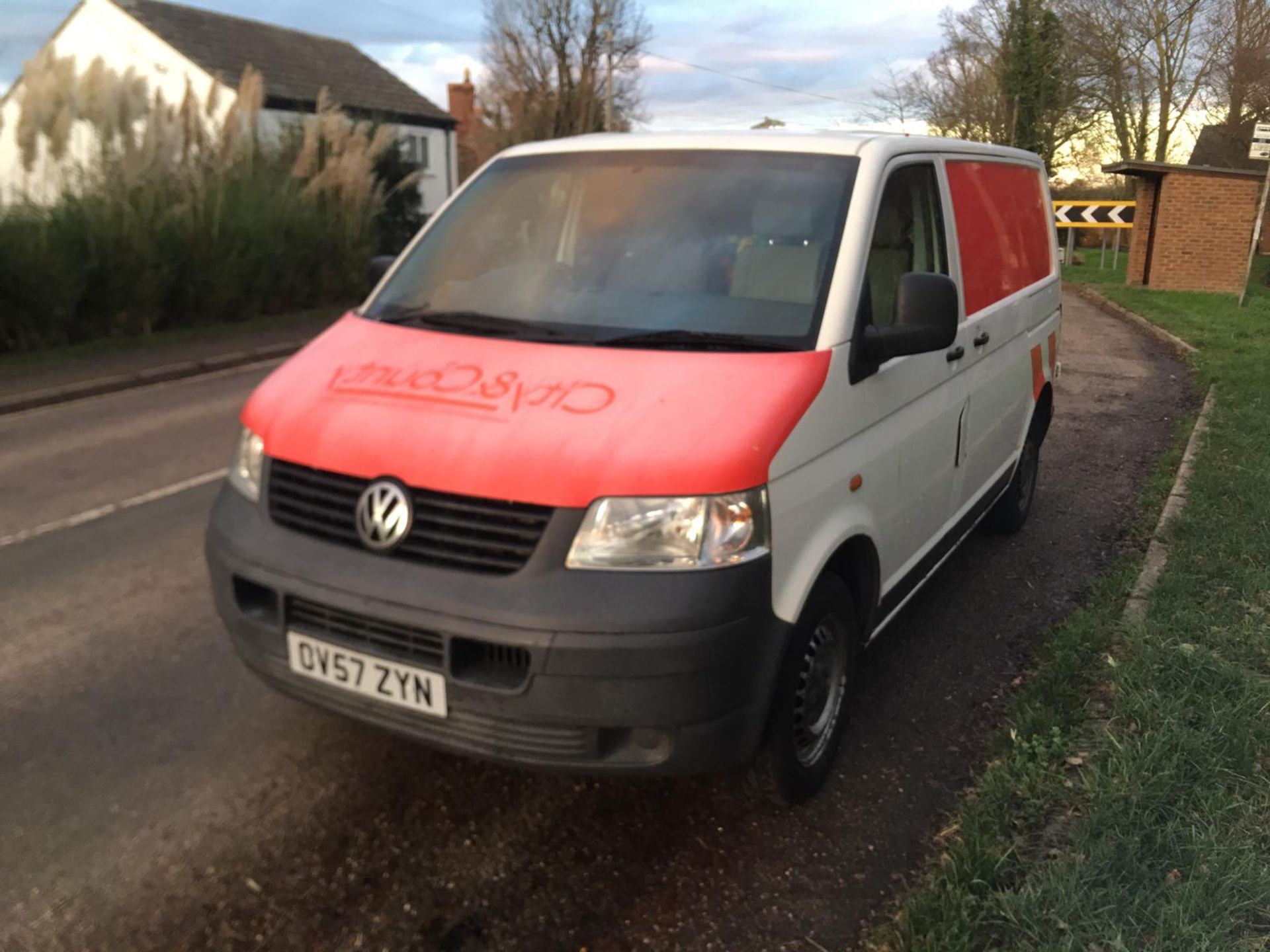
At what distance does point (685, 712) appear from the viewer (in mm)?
2656

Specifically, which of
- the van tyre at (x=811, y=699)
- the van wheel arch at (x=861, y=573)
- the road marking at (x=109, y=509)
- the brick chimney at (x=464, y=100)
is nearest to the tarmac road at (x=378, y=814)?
the van tyre at (x=811, y=699)

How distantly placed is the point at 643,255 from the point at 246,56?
3548 cm

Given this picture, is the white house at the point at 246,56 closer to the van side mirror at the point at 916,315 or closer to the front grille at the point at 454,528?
the van side mirror at the point at 916,315

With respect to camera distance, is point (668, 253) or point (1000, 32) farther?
point (1000, 32)

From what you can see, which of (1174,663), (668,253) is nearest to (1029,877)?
(1174,663)

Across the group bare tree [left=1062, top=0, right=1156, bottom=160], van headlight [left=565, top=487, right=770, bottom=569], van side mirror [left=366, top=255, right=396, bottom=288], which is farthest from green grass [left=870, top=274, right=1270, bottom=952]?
bare tree [left=1062, top=0, right=1156, bottom=160]

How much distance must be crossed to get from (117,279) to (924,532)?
1174 cm

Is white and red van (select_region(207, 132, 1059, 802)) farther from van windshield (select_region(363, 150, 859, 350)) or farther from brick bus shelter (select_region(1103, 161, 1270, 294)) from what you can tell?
→ brick bus shelter (select_region(1103, 161, 1270, 294))

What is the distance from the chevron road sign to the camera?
90.5 feet

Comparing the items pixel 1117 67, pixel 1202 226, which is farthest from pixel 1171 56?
pixel 1202 226

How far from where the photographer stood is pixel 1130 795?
300 centimetres

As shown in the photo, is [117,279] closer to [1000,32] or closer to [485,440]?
[485,440]

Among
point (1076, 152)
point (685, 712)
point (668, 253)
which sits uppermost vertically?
point (1076, 152)

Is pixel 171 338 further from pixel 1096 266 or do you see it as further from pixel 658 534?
pixel 1096 266
